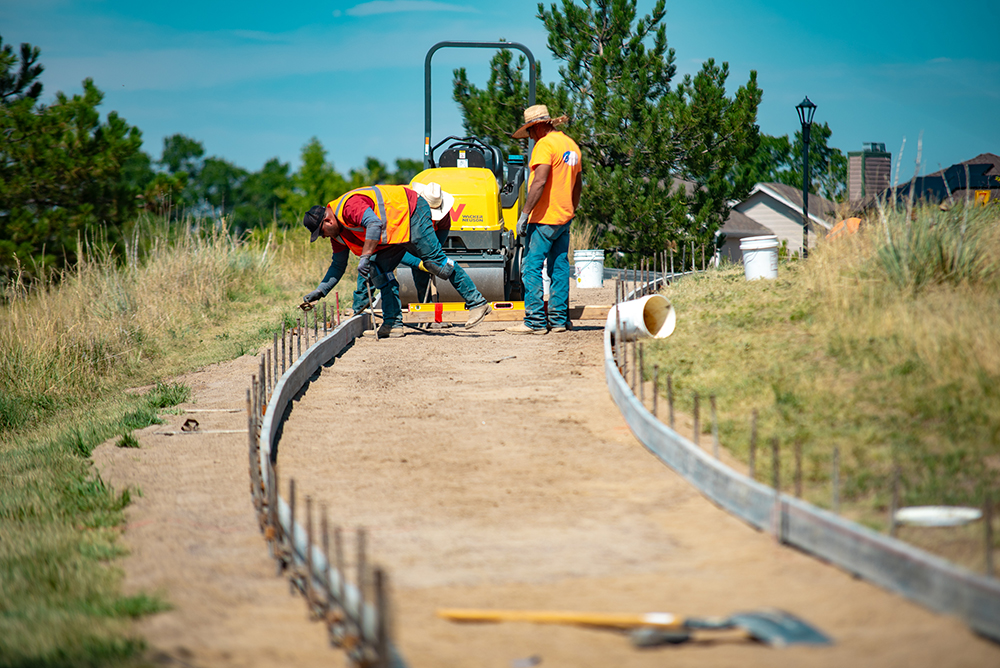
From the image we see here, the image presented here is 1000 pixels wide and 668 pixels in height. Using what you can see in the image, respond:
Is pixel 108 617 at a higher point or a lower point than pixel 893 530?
lower

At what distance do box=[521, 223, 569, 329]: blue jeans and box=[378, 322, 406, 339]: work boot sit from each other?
4.52 feet

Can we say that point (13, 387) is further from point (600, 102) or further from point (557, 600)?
point (600, 102)

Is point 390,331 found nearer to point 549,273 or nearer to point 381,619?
point 549,273

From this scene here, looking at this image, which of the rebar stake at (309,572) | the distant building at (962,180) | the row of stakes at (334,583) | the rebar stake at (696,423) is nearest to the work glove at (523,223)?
the rebar stake at (696,423)

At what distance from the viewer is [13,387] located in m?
9.25

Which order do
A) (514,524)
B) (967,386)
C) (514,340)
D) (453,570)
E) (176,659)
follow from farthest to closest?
(514,340)
(967,386)
(514,524)
(453,570)
(176,659)

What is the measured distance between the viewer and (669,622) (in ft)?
10.2

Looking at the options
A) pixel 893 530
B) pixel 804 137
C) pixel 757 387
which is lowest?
pixel 893 530

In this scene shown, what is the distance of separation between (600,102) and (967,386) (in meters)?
15.1

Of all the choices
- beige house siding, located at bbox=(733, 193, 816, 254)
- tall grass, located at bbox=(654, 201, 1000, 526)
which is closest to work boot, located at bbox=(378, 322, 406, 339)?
tall grass, located at bbox=(654, 201, 1000, 526)

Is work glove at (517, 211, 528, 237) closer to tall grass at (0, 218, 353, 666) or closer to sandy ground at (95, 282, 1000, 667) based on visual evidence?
sandy ground at (95, 282, 1000, 667)

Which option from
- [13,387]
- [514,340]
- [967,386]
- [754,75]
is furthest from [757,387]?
[754,75]

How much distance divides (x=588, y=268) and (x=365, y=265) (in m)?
5.48

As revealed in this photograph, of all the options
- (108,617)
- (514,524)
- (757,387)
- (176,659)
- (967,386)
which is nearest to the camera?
(176,659)
